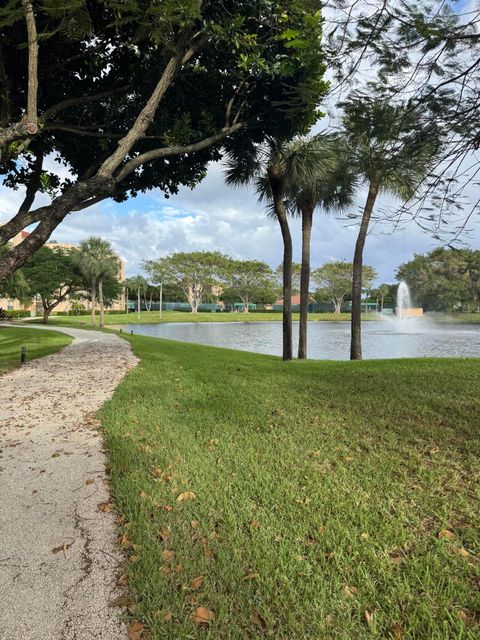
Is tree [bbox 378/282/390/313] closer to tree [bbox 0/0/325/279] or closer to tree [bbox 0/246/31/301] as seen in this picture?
tree [bbox 0/246/31/301]

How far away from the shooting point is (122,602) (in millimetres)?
2119

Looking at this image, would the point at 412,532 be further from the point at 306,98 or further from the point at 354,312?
the point at 354,312

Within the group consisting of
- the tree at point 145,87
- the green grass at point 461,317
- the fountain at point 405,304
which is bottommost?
the green grass at point 461,317

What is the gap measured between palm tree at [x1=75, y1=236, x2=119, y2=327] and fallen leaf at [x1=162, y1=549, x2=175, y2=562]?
3453cm

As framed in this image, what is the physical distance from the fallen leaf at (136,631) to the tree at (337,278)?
222 feet

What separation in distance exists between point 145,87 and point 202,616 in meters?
8.42

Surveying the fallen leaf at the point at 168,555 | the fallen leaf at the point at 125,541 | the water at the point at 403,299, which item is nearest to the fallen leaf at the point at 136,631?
the fallen leaf at the point at 168,555

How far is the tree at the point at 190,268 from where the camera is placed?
6334 centimetres

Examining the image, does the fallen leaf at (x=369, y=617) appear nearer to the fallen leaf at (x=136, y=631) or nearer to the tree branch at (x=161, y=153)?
the fallen leaf at (x=136, y=631)

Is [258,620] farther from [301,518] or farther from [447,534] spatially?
[447,534]

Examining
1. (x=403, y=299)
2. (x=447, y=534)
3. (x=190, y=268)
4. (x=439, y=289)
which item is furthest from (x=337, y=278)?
(x=447, y=534)

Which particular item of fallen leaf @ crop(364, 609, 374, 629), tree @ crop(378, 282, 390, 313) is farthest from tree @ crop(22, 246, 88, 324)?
tree @ crop(378, 282, 390, 313)

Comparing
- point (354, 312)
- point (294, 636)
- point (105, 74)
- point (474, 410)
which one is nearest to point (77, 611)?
point (294, 636)

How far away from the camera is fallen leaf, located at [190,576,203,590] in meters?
2.21
